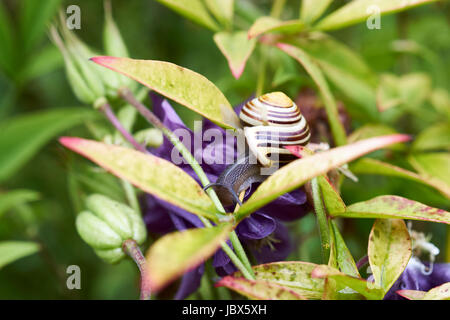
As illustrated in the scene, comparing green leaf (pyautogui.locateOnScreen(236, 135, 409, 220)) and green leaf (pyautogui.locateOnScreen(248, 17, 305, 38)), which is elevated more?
green leaf (pyautogui.locateOnScreen(248, 17, 305, 38))

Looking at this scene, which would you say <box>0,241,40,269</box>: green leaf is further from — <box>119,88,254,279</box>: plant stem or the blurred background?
<box>119,88,254,279</box>: plant stem

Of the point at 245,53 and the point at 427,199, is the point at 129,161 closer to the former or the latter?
the point at 245,53

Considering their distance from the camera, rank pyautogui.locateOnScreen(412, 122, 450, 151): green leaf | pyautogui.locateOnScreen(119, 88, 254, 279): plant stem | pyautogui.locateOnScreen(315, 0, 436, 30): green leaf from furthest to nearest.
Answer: pyautogui.locateOnScreen(412, 122, 450, 151): green leaf
pyautogui.locateOnScreen(315, 0, 436, 30): green leaf
pyautogui.locateOnScreen(119, 88, 254, 279): plant stem

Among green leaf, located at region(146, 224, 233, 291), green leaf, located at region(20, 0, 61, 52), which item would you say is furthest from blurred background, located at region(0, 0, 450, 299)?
green leaf, located at region(146, 224, 233, 291)

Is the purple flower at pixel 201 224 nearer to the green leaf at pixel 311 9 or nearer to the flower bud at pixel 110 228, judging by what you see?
the flower bud at pixel 110 228

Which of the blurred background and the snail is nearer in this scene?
the snail
